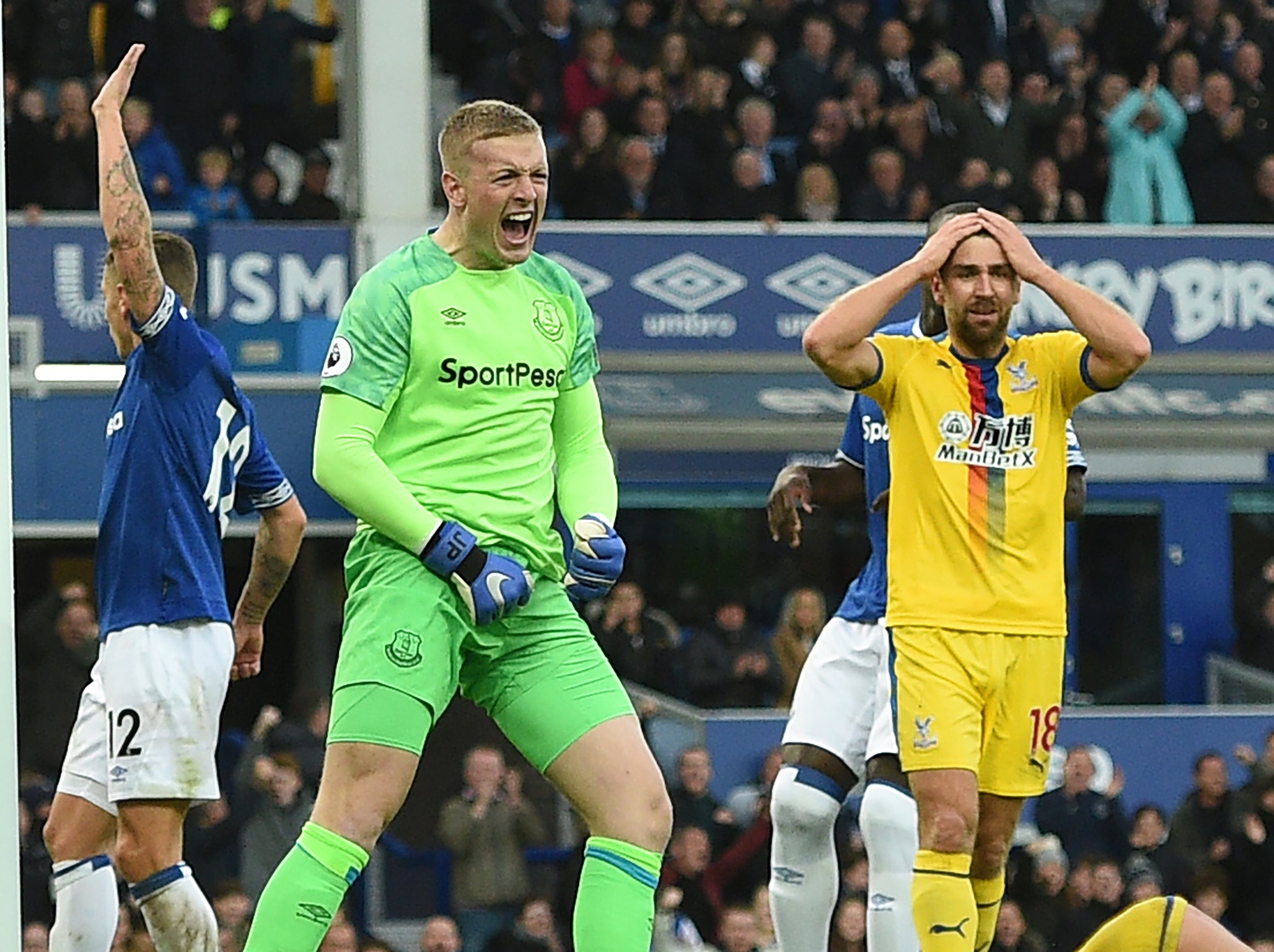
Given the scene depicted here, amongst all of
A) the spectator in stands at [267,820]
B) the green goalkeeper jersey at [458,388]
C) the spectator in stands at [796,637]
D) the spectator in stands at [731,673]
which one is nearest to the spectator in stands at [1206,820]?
the spectator in stands at [796,637]

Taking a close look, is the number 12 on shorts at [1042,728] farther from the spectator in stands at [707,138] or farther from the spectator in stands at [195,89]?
the spectator in stands at [195,89]

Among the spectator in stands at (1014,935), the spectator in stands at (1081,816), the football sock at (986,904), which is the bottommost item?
the spectator in stands at (1014,935)

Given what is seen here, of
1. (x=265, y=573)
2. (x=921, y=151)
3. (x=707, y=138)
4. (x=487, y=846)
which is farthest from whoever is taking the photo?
(x=921, y=151)

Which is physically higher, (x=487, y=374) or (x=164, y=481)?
(x=487, y=374)

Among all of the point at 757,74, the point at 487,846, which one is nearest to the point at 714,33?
the point at 757,74

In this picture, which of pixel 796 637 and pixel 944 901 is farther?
pixel 796 637

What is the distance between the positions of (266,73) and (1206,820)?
7635 millimetres

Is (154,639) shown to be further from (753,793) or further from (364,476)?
(753,793)

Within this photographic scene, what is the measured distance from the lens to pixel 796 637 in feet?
49.2

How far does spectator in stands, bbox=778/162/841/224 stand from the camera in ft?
56.2

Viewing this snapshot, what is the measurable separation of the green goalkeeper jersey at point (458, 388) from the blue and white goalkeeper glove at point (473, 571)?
4.3 inches

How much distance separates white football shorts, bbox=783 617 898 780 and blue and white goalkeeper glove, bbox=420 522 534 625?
2133 millimetres

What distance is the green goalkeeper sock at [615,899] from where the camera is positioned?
568 cm

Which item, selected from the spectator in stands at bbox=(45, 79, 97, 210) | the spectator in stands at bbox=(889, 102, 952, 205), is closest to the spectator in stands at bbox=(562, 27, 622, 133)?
the spectator in stands at bbox=(889, 102, 952, 205)
